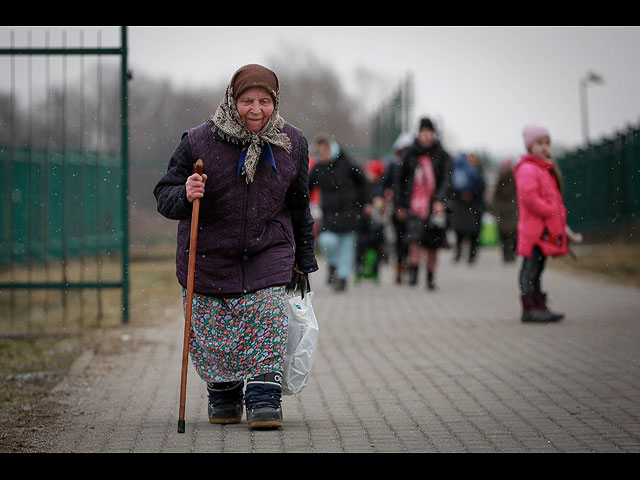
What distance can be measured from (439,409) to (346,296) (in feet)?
25.4

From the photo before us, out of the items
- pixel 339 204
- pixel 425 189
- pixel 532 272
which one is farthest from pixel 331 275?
pixel 532 272

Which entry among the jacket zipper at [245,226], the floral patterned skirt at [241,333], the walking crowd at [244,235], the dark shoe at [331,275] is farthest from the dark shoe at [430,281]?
the jacket zipper at [245,226]

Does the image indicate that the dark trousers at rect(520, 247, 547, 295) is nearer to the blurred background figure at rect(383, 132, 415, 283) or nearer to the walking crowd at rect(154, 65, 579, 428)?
the blurred background figure at rect(383, 132, 415, 283)

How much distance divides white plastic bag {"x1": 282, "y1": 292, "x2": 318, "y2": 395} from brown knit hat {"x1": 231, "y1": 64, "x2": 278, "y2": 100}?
110 centimetres

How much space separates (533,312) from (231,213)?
5.32m

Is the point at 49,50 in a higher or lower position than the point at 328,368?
higher

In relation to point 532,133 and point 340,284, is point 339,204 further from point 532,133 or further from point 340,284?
point 532,133

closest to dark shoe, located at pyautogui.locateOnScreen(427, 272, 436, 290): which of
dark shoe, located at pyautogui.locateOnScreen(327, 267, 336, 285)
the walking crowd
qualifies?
dark shoe, located at pyautogui.locateOnScreen(327, 267, 336, 285)

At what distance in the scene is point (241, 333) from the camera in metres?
5.59

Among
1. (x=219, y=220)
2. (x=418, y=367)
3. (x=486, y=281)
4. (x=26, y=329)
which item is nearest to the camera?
(x=219, y=220)

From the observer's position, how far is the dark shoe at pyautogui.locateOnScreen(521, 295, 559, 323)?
10.2 metres
